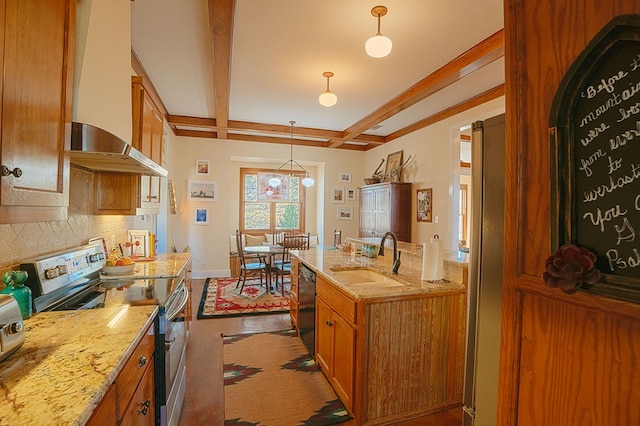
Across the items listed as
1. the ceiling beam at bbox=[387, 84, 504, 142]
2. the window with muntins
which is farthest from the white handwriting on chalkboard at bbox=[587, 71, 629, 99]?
the window with muntins

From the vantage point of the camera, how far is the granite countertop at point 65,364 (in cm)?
71

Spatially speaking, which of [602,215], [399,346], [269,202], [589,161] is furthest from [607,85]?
[269,202]

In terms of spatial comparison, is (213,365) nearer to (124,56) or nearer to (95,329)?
(95,329)

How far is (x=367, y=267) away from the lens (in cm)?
264

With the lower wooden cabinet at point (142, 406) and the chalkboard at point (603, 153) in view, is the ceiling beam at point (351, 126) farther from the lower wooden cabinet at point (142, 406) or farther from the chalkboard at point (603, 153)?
the lower wooden cabinet at point (142, 406)

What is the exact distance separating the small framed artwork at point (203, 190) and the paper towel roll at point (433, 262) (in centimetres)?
483

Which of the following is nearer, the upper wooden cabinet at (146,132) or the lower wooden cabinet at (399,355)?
the lower wooden cabinet at (399,355)

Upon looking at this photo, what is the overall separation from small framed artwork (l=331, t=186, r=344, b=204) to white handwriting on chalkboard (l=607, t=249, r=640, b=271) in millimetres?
6257

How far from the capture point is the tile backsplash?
143 cm

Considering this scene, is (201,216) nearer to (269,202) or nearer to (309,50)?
(269,202)

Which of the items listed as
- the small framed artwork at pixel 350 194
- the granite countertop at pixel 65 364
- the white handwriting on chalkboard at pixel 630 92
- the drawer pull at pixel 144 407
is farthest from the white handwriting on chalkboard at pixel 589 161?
the small framed artwork at pixel 350 194

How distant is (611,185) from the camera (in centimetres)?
64

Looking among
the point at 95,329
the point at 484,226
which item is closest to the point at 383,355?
the point at 484,226

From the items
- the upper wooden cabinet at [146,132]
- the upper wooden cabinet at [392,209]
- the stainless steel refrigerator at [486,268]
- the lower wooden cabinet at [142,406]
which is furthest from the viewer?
the upper wooden cabinet at [392,209]
